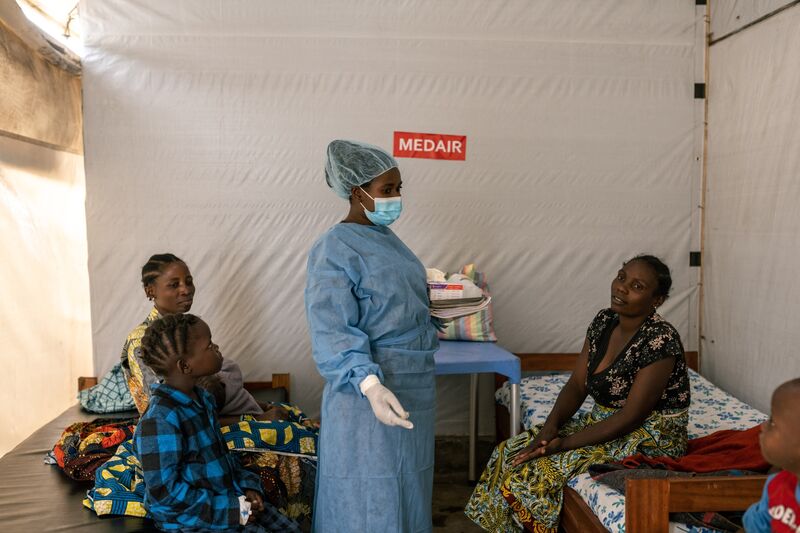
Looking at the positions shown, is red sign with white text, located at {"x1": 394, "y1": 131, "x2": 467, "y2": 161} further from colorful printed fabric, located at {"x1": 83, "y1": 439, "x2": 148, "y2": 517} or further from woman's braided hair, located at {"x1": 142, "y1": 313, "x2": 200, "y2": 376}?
colorful printed fabric, located at {"x1": 83, "y1": 439, "x2": 148, "y2": 517}

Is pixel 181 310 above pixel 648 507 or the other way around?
above

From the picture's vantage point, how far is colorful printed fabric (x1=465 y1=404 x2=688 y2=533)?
2.69 meters

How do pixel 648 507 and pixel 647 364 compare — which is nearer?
pixel 648 507

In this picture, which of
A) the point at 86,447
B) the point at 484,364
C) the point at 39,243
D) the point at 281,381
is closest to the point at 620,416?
the point at 484,364

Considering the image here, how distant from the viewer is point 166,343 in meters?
2.26

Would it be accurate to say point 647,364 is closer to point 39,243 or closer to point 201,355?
point 201,355

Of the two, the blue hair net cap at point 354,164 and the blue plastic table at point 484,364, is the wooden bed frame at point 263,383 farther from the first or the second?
the blue hair net cap at point 354,164

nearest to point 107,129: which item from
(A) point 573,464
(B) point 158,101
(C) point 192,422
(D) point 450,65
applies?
(B) point 158,101

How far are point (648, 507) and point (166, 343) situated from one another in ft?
4.81

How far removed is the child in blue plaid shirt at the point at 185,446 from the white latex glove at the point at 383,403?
534mm

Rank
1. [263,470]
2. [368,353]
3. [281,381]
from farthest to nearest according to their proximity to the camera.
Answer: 1. [281,381]
2. [263,470]
3. [368,353]

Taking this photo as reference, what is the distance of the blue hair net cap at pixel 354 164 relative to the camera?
2330mm

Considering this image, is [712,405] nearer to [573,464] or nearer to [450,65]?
[573,464]

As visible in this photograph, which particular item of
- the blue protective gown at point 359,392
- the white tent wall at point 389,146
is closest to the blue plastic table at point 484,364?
the white tent wall at point 389,146
